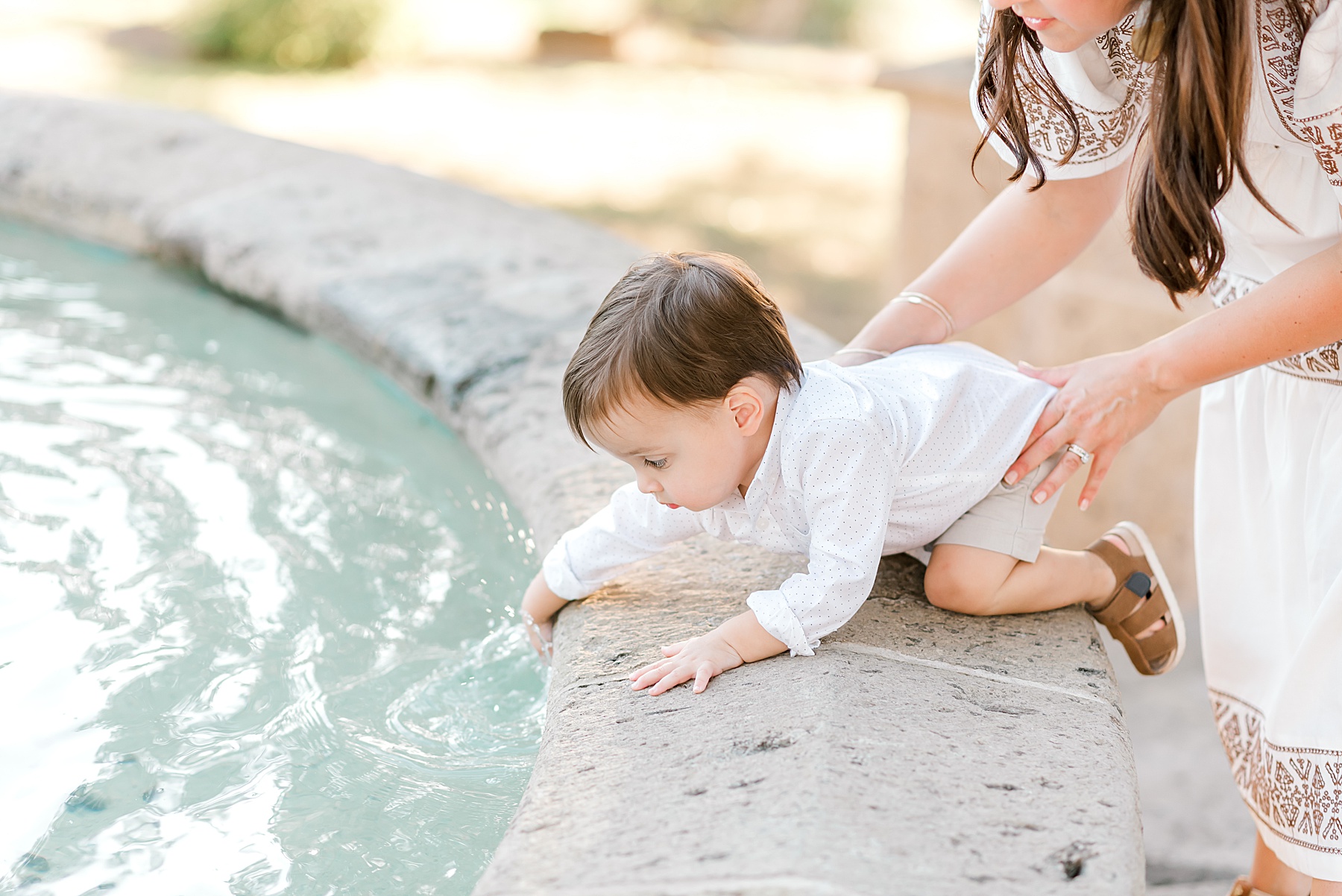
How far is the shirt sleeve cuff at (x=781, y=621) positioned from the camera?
58.6 inches

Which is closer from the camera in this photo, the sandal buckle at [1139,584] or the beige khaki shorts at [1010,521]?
the beige khaki shorts at [1010,521]

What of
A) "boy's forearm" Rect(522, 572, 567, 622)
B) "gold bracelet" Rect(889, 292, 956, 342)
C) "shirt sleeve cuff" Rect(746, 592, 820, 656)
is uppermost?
"gold bracelet" Rect(889, 292, 956, 342)

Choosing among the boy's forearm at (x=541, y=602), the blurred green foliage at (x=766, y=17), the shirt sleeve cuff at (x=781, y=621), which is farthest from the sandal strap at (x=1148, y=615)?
the blurred green foliage at (x=766, y=17)

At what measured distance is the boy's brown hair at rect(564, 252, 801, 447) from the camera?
A: 4.93 ft

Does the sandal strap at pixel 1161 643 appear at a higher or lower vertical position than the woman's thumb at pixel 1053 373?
lower

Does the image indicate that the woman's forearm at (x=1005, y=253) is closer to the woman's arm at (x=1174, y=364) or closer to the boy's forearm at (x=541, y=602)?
the woman's arm at (x=1174, y=364)

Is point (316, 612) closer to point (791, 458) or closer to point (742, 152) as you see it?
point (791, 458)

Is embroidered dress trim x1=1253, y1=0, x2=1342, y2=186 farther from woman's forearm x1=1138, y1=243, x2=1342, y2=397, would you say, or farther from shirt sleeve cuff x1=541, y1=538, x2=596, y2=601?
shirt sleeve cuff x1=541, y1=538, x2=596, y2=601

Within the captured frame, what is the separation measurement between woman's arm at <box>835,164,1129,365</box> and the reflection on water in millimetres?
714

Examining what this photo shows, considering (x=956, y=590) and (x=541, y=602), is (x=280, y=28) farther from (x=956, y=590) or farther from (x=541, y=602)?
(x=956, y=590)

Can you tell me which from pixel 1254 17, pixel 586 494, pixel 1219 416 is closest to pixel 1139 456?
pixel 1219 416

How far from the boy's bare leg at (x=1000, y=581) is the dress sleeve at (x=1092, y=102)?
1.81 ft

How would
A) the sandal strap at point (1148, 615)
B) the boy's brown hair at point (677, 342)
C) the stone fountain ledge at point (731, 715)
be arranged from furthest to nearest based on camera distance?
the sandal strap at point (1148, 615), the boy's brown hair at point (677, 342), the stone fountain ledge at point (731, 715)

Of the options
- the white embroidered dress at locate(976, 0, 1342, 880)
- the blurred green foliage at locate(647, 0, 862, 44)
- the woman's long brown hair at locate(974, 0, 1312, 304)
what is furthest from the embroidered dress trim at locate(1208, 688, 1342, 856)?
the blurred green foliage at locate(647, 0, 862, 44)
